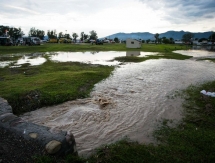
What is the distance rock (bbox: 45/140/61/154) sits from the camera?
473 cm

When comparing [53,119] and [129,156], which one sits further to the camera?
[53,119]

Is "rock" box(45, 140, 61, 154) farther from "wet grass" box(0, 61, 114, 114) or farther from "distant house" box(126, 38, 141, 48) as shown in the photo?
"distant house" box(126, 38, 141, 48)

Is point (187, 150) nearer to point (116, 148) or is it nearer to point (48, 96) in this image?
point (116, 148)

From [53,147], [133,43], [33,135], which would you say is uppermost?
[133,43]

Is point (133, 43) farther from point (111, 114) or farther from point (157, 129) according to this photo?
point (157, 129)

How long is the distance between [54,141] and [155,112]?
588 centimetres

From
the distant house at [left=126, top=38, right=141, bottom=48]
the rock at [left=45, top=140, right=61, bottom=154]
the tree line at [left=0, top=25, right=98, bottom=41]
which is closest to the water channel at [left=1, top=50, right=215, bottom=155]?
the rock at [left=45, top=140, right=61, bottom=154]

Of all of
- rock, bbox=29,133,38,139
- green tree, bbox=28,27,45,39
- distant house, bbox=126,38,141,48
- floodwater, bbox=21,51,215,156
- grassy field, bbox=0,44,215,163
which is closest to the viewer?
rock, bbox=29,133,38,139

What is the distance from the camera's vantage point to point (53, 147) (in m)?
4.76

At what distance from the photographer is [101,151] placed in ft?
18.4

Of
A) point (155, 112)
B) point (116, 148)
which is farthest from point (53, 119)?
point (155, 112)

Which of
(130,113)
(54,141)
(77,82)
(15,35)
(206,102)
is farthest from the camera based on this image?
(15,35)

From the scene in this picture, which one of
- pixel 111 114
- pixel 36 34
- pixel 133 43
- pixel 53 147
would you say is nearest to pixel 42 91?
pixel 111 114

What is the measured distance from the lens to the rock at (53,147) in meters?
4.73
